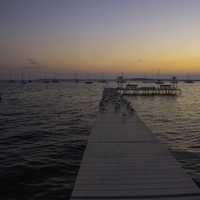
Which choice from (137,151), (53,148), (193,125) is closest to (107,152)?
(137,151)

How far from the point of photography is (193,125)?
21969 mm

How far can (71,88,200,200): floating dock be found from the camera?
581 centimetres

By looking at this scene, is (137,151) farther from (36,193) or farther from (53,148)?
(53,148)

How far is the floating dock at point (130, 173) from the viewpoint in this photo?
5812 mm

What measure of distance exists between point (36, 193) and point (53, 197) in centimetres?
67

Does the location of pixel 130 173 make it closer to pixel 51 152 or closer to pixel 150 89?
pixel 51 152

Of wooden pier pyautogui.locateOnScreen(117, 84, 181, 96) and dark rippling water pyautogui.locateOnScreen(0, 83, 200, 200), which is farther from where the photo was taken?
wooden pier pyautogui.locateOnScreen(117, 84, 181, 96)

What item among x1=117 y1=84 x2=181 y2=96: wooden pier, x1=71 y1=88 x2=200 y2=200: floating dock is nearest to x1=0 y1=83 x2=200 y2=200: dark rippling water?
x1=71 y1=88 x2=200 y2=200: floating dock

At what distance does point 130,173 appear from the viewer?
7.14 meters

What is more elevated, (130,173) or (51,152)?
(130,173)

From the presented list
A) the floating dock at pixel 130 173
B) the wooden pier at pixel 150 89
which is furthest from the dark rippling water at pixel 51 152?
the wooden pier at pixel 150 89

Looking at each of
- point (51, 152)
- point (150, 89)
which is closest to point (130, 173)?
point (51, 152)

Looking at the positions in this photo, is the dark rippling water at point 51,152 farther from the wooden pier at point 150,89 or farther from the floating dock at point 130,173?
the wooden pier at point 150,89

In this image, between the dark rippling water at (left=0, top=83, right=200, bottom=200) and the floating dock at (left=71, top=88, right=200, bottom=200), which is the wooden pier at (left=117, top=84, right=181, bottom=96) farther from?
the floating dock at (left=71, top=88, right=200, bottom=200)
